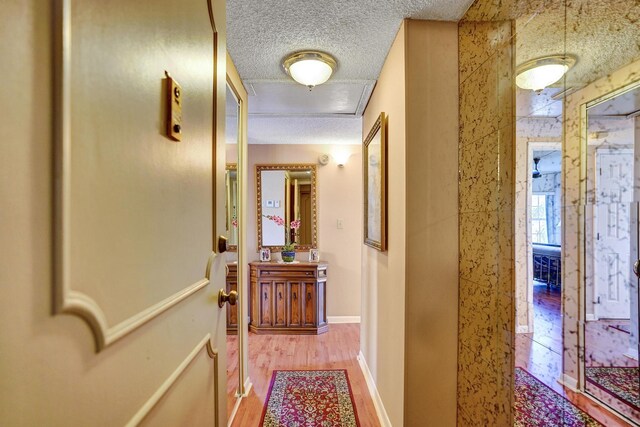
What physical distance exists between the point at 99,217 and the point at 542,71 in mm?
1355

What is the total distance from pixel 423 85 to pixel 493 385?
1.38 metres

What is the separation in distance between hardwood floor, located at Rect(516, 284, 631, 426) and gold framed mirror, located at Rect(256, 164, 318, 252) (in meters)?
2.81

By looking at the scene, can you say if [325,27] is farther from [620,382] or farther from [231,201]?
[231,201]

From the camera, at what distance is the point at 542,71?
40.7 inches

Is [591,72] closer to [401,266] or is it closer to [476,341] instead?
[401,266]

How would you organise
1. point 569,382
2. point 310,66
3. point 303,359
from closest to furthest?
point 569,382 < point 310,66 < point 303,359

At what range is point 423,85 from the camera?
143 cm

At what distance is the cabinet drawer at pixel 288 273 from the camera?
3.42 m

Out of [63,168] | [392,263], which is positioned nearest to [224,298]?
[63,168]

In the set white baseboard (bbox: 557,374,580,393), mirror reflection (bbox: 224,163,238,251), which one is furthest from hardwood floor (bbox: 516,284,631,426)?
mirror reflection (bbox: 224,163,238,251)

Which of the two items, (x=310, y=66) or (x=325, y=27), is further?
(x=310, y=66)

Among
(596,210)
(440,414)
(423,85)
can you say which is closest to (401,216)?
(423,85)

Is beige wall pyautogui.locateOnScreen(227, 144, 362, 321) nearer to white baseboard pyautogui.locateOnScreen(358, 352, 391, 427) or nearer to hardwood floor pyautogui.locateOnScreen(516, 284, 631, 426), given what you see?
white baseboard pyautogui.locateOnScreen(358, 352, 391, 427)

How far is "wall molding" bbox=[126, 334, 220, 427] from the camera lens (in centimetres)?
57
